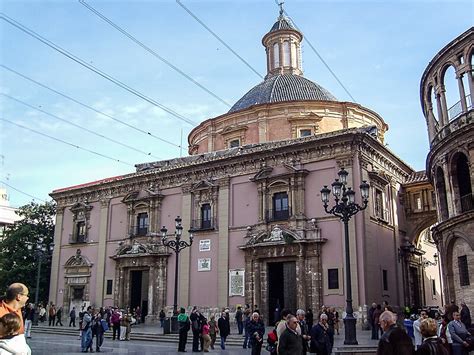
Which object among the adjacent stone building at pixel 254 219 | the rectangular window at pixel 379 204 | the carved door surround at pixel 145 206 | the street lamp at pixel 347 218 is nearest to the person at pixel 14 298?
the street lamp at pixel 347 218

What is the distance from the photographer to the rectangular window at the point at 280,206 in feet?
85.0

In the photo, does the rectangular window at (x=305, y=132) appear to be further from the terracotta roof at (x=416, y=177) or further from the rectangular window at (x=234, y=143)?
the terracotta roof at (x=416, y=177)

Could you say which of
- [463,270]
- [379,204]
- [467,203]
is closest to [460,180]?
[467,203]

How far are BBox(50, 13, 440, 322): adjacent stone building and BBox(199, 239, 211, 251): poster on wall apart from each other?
7 cm

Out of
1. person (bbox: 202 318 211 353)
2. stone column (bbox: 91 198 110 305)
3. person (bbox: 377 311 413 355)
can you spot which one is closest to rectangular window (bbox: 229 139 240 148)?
stone column (bbox: 91 198 110 305)

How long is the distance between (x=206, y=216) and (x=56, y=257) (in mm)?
12930

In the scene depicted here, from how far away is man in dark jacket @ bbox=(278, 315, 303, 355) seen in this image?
276 inches

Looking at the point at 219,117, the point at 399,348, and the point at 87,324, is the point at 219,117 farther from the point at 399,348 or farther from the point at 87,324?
the point at 399,348

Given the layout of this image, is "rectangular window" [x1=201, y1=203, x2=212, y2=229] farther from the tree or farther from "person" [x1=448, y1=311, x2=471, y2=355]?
"person" [x1=448, y1=311, x2=471, y2=355]

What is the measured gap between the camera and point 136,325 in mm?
28188

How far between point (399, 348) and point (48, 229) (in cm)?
3693

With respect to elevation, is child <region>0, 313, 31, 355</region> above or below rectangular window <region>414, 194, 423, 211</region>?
below

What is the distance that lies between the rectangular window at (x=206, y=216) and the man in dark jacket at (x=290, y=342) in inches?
845

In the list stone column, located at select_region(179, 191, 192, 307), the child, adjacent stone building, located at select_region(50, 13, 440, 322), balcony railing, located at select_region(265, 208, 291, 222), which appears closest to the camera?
the child
